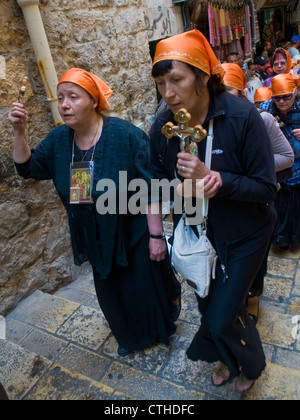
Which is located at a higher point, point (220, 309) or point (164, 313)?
point (220, 309)

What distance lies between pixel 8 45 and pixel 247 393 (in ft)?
9.35

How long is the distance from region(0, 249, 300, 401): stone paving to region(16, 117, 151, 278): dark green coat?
0.67 metres

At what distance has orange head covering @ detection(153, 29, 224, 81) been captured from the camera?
1.43 m

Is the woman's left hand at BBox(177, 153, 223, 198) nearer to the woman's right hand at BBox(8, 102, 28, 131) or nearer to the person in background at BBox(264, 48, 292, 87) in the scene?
the woman's right hand at BBox(8, 102, 28, 131)

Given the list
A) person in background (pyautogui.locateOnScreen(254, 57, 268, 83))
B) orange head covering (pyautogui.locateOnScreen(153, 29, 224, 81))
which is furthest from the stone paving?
person in background (pyautogui.locateOnScreen(254, 57, 268, 83))

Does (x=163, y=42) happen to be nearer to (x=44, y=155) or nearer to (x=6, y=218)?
(x=44, y=155)

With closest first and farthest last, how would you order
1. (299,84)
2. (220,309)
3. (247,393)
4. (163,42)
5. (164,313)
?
(163,42)
(220,309)
(247,393)
(164,313)
(299,84)

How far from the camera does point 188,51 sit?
4.71 ft

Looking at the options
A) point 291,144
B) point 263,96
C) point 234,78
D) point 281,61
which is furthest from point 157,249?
point 281,61

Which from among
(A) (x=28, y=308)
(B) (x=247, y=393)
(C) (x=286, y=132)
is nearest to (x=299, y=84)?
(C) (x=286, y=132)

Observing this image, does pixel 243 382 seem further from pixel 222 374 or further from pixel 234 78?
pixel 234 78

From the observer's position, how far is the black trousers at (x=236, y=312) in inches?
64.9

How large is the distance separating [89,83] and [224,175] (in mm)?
999

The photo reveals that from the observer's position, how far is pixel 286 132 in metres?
3.19
